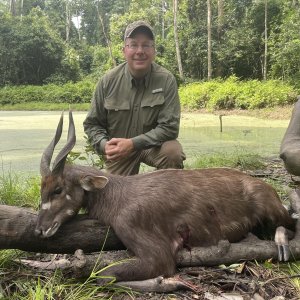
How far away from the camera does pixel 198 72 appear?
32094 millimetres

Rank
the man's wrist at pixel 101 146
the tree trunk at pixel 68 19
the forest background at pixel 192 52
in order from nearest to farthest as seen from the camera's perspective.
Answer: the man's wrist at pixel 101 146
the forest background at pixel 192 52
the tree trunk at pixel 68 19

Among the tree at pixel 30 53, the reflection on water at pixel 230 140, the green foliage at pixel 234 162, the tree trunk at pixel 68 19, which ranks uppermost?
the tree trunk at pixel 68 19

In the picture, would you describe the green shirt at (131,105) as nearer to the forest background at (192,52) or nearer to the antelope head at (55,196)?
the antelope head at (55,196)

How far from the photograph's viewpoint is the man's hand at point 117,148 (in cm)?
442

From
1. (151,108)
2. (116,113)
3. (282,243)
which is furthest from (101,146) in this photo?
(282,243)

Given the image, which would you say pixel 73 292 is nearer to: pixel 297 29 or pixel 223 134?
pixel 223 134

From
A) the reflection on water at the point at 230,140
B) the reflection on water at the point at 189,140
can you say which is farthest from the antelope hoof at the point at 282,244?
the reflection on water at the point at 230,140

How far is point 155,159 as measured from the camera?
16.5ft

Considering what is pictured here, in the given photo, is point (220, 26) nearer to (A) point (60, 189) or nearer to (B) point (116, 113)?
(B) point (116, 113)

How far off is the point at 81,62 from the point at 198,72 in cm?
1235

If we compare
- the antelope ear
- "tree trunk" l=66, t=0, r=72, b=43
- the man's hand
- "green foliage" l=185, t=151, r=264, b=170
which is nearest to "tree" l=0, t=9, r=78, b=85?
"tree trunk" l=66, t=0, r=72, b=43

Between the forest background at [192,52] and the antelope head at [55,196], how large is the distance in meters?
18.7

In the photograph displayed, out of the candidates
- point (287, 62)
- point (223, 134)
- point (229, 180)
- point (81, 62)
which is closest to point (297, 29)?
point (287, 62)

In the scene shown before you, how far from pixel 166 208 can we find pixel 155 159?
176 centimetres
